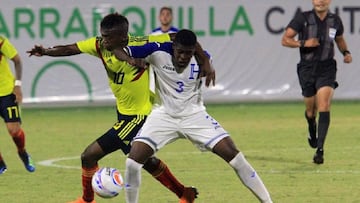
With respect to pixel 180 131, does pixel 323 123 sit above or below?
below

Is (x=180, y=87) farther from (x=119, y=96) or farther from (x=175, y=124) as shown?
(x=119, y=96)

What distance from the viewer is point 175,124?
10.9 metres

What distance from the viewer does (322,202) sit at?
12055 mm

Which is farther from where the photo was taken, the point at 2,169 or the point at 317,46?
the point at 317,46

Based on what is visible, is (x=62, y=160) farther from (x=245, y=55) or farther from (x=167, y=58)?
(x=245, y=55)

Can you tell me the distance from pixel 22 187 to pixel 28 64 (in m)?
11.4

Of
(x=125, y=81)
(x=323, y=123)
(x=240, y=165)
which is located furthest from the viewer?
(x=323, y=123)

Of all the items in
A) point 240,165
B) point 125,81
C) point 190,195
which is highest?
point 125,81

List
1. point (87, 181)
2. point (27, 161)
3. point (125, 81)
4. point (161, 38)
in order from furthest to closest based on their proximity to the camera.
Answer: point (27, 161), point (125, 81), point (87, 181), point (161, 38)

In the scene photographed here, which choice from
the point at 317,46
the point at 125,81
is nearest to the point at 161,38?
the point at 125,81

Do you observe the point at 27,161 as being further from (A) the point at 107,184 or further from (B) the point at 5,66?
(A) the point at 107,184

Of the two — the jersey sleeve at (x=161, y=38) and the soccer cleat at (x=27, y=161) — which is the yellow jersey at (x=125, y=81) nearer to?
the jersey sleeve at (x=161, y=38)

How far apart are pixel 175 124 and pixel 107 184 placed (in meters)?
0.92

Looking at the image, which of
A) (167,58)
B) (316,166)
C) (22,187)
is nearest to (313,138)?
(316,166)
